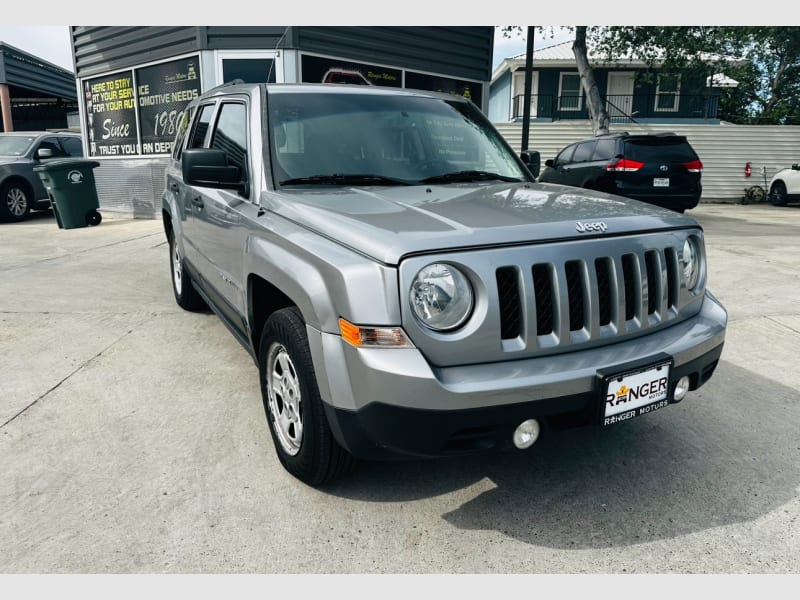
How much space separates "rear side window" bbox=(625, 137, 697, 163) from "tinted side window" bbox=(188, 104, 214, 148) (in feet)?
29.3

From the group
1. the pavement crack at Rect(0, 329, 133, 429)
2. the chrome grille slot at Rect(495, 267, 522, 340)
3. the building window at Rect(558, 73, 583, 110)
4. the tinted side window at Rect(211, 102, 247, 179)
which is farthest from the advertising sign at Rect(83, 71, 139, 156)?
the building window at Rect(558, 73, 583, 110)

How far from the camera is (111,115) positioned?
44.9 feet

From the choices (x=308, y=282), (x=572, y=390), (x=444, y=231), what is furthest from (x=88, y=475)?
(x=572, y=390)

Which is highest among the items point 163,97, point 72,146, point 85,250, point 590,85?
point 590,85

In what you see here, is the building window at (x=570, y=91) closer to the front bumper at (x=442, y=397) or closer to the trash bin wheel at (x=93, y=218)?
the trash bin wheel at (x=93, y=218)

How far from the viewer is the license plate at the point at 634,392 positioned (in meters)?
2.36

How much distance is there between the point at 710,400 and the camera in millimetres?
3799

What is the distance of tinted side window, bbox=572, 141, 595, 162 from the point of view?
41.1 ft

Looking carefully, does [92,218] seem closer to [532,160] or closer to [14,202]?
[14,202]

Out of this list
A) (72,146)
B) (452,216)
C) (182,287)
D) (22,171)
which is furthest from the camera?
(72,146)

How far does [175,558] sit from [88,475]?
2.81 feet

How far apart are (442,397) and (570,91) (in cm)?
2784

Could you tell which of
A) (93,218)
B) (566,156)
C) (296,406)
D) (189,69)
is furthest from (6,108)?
(296,406)

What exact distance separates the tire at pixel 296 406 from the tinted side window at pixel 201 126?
2037 millimetres
